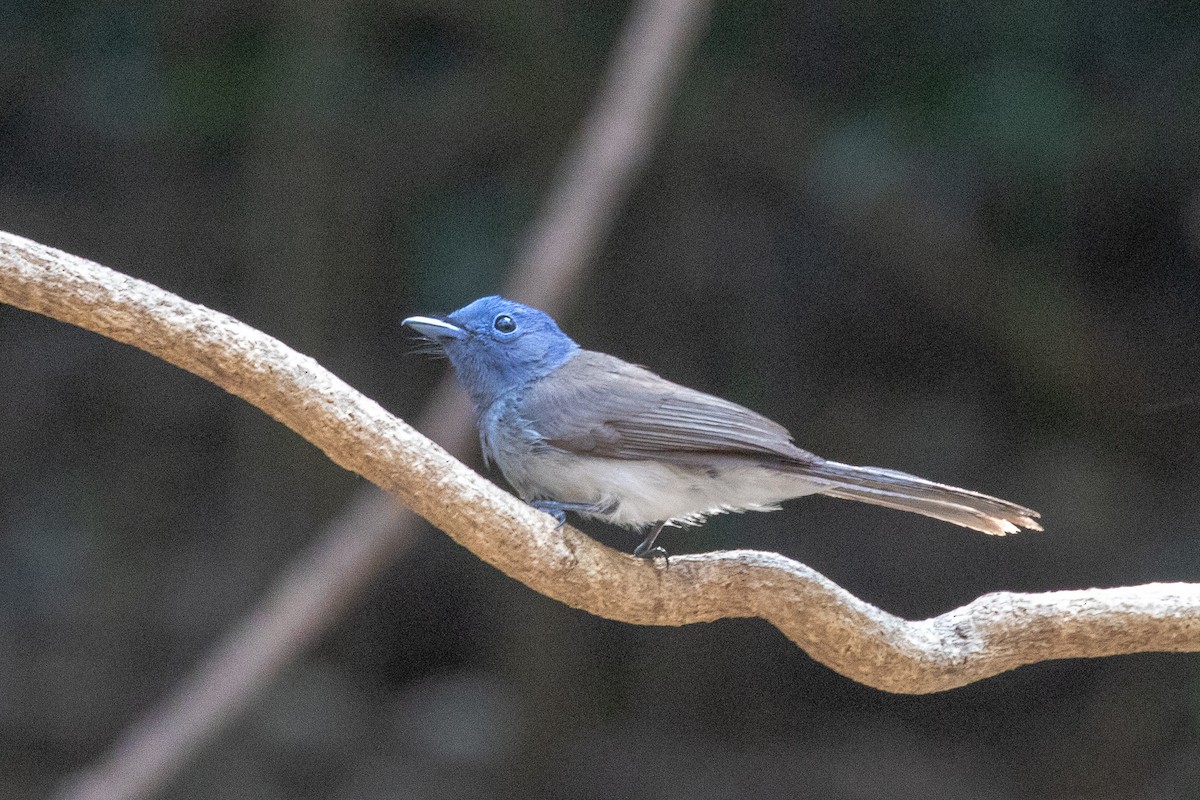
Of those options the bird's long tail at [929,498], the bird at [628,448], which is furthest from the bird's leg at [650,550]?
the bird's long tail at [929,498]

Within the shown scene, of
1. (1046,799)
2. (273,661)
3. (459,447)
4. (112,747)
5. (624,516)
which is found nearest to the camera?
(624,516)

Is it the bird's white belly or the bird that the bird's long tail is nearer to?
the bird

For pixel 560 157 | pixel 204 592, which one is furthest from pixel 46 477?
pixel 560 157

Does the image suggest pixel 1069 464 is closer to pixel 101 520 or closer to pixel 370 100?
pixel 370 100

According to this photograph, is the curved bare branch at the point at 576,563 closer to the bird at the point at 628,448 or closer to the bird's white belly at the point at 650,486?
the bird at the point at 628,448

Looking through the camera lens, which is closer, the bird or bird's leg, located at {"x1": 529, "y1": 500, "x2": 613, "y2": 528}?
the bird

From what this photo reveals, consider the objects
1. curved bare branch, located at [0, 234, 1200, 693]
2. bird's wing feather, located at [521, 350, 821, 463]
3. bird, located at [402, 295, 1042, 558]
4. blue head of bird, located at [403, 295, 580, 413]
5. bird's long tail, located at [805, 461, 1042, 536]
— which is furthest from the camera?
blue head of bird, located at [403, 295, 580, 413]

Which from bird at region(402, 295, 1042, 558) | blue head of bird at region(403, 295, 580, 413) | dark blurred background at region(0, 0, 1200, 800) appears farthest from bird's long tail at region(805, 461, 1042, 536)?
dark blurred background at region(0, 0, 1200, 800)
